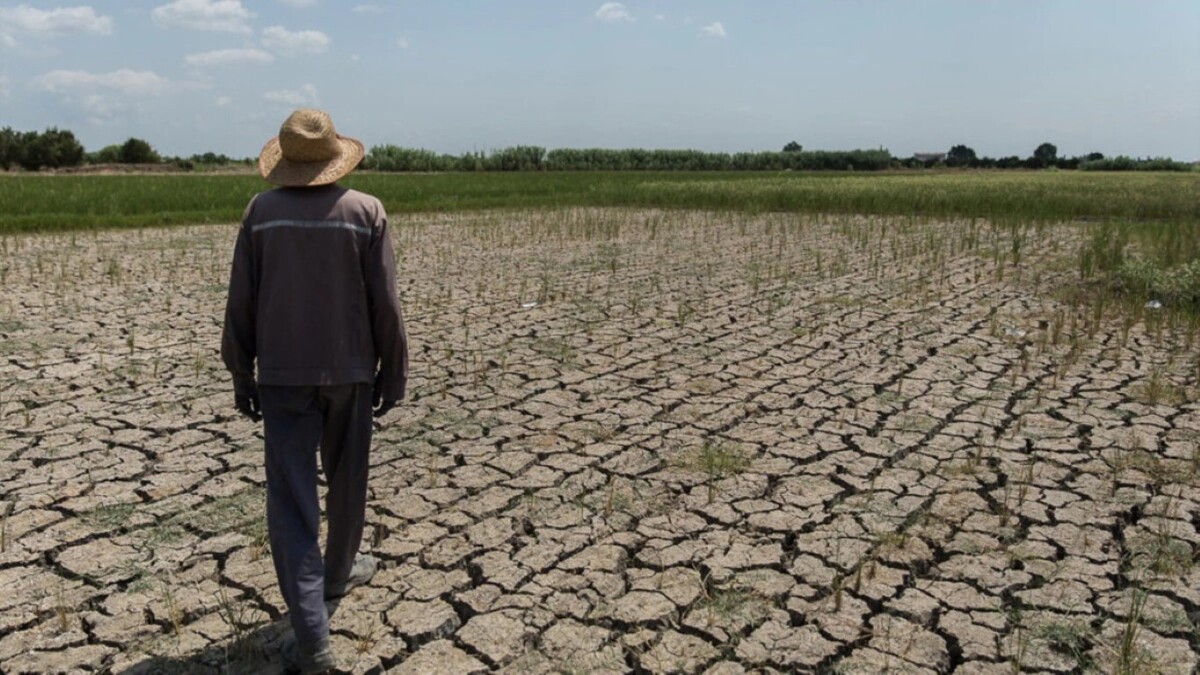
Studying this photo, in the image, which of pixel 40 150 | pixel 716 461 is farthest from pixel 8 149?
pixel 716 461

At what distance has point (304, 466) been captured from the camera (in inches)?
109

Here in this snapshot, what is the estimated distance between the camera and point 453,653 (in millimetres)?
2926

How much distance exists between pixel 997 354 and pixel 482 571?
4.72m

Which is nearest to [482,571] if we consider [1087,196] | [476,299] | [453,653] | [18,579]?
[453,653]

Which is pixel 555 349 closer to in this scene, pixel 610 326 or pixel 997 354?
pixel 610 326

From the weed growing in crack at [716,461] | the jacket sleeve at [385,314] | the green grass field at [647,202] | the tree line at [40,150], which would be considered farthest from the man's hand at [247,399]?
the tree line at [40,150]

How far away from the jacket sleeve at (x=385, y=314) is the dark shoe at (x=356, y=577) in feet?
2.31

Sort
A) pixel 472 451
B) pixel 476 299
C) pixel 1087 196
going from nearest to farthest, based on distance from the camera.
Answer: pixel 472 451, pixel 476 299, pixel 1087 196

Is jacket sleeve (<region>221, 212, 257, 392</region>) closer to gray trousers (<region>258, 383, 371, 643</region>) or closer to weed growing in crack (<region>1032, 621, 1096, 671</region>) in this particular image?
gray trousers (<region>258, 383, 371, 643</region>)

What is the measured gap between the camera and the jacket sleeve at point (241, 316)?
274 cm

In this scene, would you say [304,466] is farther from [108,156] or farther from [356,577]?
[108,156]

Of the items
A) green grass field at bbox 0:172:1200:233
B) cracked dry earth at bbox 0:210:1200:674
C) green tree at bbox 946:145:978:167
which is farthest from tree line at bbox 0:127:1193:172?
cracked dry earth at bbox 0:210:1200:674

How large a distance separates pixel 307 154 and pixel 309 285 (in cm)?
38

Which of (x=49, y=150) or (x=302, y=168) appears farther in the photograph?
(x=49, y=150)
